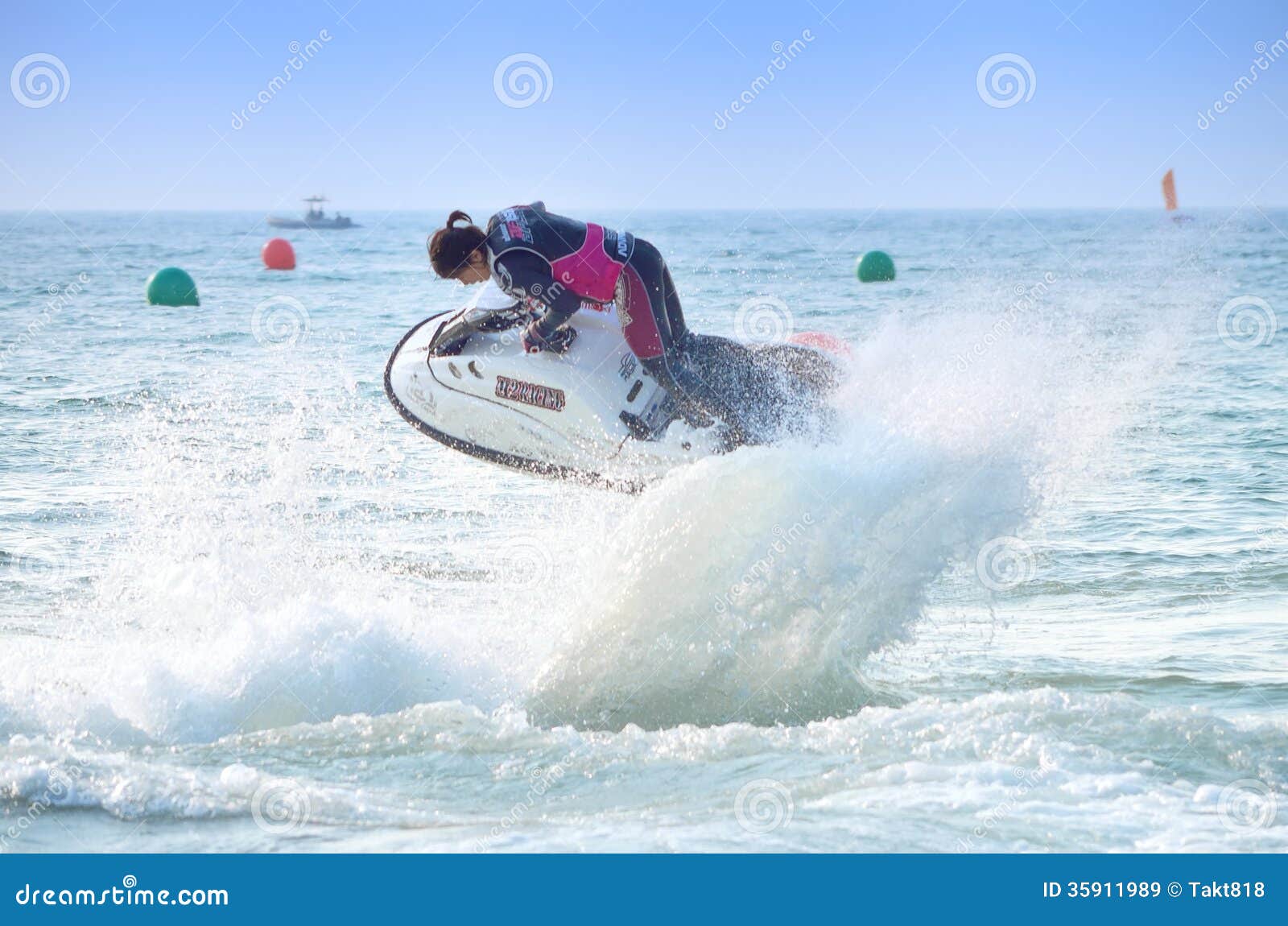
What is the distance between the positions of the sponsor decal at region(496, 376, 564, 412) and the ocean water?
0.67m

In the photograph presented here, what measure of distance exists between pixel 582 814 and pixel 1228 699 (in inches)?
130

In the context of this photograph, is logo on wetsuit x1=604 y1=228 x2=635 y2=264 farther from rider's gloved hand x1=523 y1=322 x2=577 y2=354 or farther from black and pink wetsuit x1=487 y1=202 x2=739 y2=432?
rider's gloved hand x1=523 y1=322 x2=577 y2=354

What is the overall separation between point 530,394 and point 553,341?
32cm

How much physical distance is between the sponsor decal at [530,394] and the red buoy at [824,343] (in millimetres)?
1405

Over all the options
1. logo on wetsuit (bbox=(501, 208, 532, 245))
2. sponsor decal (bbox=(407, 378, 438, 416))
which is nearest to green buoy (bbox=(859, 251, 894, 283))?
sponsor decal (bbox=(407, 378, 438, 416))

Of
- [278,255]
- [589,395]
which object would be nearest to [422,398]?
[589,395]

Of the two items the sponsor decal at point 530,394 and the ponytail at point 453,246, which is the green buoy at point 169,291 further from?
the ponytail at point 453,246

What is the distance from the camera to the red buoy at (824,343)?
7.57 meters

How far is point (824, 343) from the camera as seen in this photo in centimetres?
768

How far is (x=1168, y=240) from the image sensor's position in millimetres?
32750

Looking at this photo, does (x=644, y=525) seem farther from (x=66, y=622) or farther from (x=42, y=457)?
(x=42, y=457)

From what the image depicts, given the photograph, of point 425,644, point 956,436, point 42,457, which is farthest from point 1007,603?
point 42,457

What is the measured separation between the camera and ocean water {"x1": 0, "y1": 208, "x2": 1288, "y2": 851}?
4.68 meters

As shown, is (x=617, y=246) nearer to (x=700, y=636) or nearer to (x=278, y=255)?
(x=700, y=636)
